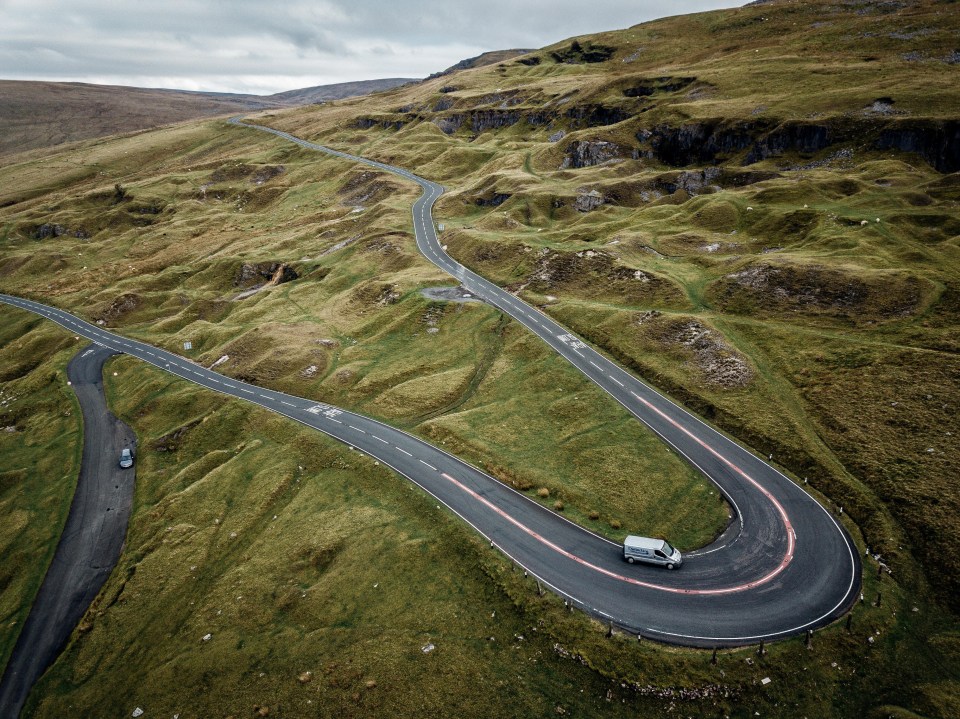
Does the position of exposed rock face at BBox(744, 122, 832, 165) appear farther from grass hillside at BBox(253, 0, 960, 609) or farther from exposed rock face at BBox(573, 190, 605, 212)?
exposed rock face at BBox(573, 190, 605, 212)

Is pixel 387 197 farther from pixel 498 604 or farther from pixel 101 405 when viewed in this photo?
pixel 498 604

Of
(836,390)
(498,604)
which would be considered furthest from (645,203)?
(498,604)

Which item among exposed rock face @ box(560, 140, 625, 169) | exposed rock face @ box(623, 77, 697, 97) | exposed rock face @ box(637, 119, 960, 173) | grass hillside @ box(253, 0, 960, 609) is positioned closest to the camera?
grass hillside @ box(253, 0, 960, 609)

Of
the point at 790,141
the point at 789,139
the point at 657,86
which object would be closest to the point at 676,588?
the point at 790,141

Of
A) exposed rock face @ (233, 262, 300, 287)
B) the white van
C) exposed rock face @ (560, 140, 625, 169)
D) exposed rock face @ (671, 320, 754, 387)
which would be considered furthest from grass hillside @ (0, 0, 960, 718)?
exposed rock face @ (560, 140, 625, 169)

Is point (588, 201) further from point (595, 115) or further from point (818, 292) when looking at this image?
point (595, 115)

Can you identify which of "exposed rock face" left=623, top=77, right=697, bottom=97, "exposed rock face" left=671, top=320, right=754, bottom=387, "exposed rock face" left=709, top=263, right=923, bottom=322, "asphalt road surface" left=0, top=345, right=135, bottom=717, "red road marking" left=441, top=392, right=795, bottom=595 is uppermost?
"exposed rock face" left=623, top=77, right=697, bottom=97

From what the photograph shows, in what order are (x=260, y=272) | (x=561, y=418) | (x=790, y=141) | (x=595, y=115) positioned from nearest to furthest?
(x=561, y=418)
(x=790, y=141)
(x=260, y=272)
(x=595, y=115)
